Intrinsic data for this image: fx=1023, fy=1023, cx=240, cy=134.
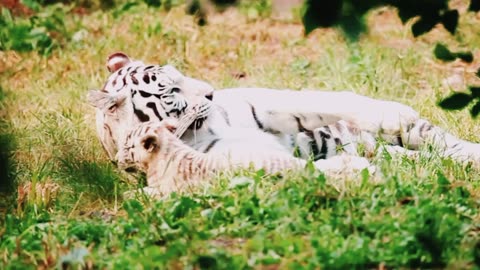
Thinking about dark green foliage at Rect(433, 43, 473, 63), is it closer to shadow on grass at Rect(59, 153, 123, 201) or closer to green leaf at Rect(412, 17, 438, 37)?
green leaf at Rect(412, 17, 438, 37)

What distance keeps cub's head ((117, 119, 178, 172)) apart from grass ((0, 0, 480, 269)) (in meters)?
0.11

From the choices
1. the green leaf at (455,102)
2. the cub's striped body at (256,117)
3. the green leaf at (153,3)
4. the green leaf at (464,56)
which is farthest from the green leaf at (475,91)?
the green leaf at (153,3)

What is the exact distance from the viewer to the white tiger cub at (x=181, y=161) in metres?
4.36

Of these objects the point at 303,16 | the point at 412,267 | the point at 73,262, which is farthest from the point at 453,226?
the point at 73,262

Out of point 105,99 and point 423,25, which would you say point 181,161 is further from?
point 423,25

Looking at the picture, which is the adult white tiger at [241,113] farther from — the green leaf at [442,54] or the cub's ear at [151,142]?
the green leaf at [442,54]

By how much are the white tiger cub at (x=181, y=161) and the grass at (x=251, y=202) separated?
0.39 ft

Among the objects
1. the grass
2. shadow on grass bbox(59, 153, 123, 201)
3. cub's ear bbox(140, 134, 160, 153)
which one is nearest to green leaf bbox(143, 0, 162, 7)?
the grass

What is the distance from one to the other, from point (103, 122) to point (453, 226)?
196 centimetres

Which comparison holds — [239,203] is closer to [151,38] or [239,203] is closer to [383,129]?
[383,129]

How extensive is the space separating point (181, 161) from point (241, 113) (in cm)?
63

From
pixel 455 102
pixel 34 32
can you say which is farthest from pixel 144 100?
pixel 34 32

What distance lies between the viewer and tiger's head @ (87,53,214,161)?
4.70 meters

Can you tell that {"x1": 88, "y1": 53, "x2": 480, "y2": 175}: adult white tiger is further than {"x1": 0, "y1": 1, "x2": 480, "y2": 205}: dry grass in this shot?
No
